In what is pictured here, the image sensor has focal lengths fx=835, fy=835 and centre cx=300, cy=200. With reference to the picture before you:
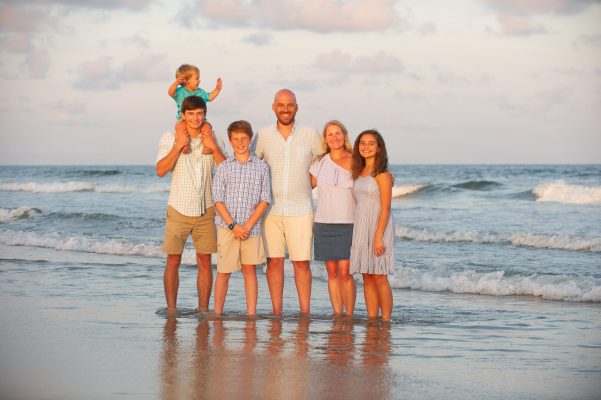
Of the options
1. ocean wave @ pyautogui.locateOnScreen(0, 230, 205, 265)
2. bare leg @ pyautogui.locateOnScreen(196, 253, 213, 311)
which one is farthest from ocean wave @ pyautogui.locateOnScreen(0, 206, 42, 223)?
bare leg @ pyautogui.locateOnScreen(196, 253, 213, 311)

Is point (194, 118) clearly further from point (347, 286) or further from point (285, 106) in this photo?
point (347, 286)

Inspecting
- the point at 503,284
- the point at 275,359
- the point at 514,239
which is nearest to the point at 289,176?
the point at 275,359

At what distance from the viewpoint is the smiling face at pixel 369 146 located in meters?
6.53

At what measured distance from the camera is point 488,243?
14766 mm

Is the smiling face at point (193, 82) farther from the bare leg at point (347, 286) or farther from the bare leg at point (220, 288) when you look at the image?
the bare leg at point (347, 286)

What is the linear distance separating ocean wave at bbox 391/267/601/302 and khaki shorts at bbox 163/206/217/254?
344 centimetres

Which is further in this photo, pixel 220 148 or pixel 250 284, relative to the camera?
pixel 250 284

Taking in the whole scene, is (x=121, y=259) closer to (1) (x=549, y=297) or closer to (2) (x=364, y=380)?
(1) (x=549, y=297)

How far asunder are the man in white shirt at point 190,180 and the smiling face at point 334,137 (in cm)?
89

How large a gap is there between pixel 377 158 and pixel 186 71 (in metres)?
1.75

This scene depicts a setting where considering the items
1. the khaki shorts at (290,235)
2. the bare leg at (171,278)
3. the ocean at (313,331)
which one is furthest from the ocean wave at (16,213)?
the khaki shorts at (290,235)

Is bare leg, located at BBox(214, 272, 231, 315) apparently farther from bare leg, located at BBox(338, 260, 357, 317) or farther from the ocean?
bare leg, located at BBox(338, 260, 357, 317)

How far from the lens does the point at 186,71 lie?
6898 millimetres

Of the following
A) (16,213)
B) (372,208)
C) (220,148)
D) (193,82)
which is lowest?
(16,213)
